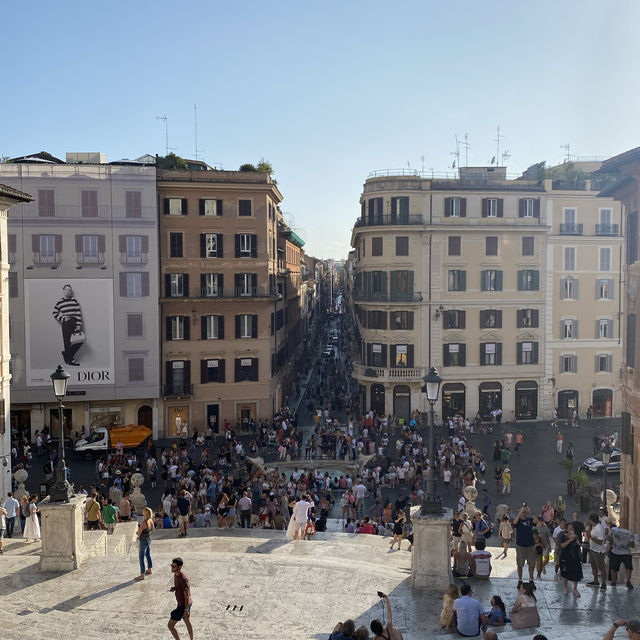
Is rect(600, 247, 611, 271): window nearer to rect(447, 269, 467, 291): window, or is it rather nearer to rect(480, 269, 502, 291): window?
rect(480, 269, 502, 291): window

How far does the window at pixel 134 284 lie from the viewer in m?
44.3

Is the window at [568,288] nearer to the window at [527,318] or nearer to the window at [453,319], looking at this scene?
the window at [527,318]

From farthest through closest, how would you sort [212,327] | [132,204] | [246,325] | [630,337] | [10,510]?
[246,325] → [212,327] → [132,204] → [10,510] → [630,337]

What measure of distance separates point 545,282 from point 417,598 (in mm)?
39450

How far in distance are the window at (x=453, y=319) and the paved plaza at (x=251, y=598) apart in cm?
3173

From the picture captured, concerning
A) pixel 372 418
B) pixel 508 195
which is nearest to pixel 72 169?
pixel 372 418

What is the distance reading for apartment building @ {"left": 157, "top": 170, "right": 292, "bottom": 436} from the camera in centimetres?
4528

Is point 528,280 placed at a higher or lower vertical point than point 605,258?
lower

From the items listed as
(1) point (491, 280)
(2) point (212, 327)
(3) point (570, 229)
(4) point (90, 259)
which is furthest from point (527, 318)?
(4) point (90, 259)

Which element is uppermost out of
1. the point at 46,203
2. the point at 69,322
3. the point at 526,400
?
the point at 46,203

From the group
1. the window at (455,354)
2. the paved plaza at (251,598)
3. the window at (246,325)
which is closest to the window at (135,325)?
the window at (246,325)

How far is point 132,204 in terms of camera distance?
44.1 metres

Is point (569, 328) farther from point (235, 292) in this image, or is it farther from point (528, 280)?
point (235, 292)

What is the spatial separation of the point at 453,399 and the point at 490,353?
4.12m
